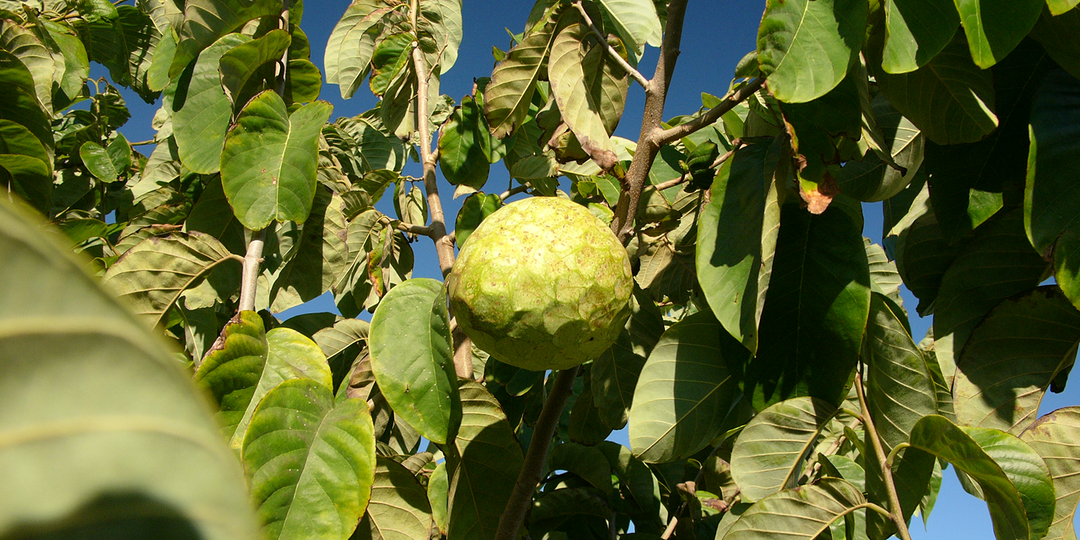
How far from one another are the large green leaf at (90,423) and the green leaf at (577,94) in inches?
43.3

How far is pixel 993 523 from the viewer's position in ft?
3.33

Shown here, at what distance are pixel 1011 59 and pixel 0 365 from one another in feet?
5.06

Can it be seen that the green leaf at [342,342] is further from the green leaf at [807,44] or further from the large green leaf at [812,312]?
the green leaf at [807,44]

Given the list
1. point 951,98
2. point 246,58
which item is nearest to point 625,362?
point 951,98

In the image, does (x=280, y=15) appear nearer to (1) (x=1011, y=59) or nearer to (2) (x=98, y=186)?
(1) (x=1011, y=59)

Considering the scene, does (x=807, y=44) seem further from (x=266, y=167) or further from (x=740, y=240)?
(x=266, y=167)

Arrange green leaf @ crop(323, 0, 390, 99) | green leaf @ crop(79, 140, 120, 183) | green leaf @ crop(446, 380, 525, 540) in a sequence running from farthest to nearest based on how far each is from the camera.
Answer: green leaf @ crop(79, 140, 120, 183), green leaf @ crop(323, 0, 390, 99), green leaf @ crop(446, 380, 525, 540)

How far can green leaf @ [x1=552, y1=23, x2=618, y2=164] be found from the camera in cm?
131

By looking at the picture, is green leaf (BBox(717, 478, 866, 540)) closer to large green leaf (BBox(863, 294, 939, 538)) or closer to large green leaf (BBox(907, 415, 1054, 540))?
large green leaf (BBox(863, 294, 939, 538))

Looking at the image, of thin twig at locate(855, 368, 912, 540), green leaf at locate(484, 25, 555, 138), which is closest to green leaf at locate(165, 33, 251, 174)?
green leaf at locate(484, 25, 555, 138)

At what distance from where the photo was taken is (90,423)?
0.67ft

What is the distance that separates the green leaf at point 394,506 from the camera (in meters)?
1.45

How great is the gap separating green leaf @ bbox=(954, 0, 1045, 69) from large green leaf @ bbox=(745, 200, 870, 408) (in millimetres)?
332

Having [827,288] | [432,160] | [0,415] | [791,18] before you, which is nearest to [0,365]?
[0,415]
